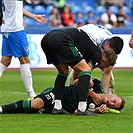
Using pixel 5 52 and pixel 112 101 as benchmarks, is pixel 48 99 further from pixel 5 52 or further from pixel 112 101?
pixel 5 52

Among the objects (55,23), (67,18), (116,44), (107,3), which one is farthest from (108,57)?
(107,3)

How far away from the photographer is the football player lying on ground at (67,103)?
9.30 m

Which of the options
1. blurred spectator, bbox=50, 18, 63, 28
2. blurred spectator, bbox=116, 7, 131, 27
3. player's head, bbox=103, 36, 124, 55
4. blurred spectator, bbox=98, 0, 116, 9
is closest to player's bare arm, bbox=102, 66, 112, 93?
player's head, bbox=103, 36, 124, 55

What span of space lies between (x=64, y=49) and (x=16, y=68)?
420 inches

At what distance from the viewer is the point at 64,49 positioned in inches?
359

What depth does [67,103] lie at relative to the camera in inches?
372

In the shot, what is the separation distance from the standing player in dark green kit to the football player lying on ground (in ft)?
0.41

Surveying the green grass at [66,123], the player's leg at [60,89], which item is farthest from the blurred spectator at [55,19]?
the player's leg at [60,89]

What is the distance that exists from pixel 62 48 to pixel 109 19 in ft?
56.2

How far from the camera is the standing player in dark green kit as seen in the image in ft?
29.9

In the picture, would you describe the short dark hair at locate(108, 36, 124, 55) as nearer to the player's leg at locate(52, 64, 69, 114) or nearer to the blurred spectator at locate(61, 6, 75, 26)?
the player's leg at locate(52, 64, 69, 114)

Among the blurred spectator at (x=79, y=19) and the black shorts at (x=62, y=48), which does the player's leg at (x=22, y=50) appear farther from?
the blurred spectator at (x=79, y=19)

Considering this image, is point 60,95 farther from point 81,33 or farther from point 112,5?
point 112,5

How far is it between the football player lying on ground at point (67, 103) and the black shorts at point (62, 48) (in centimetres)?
56
